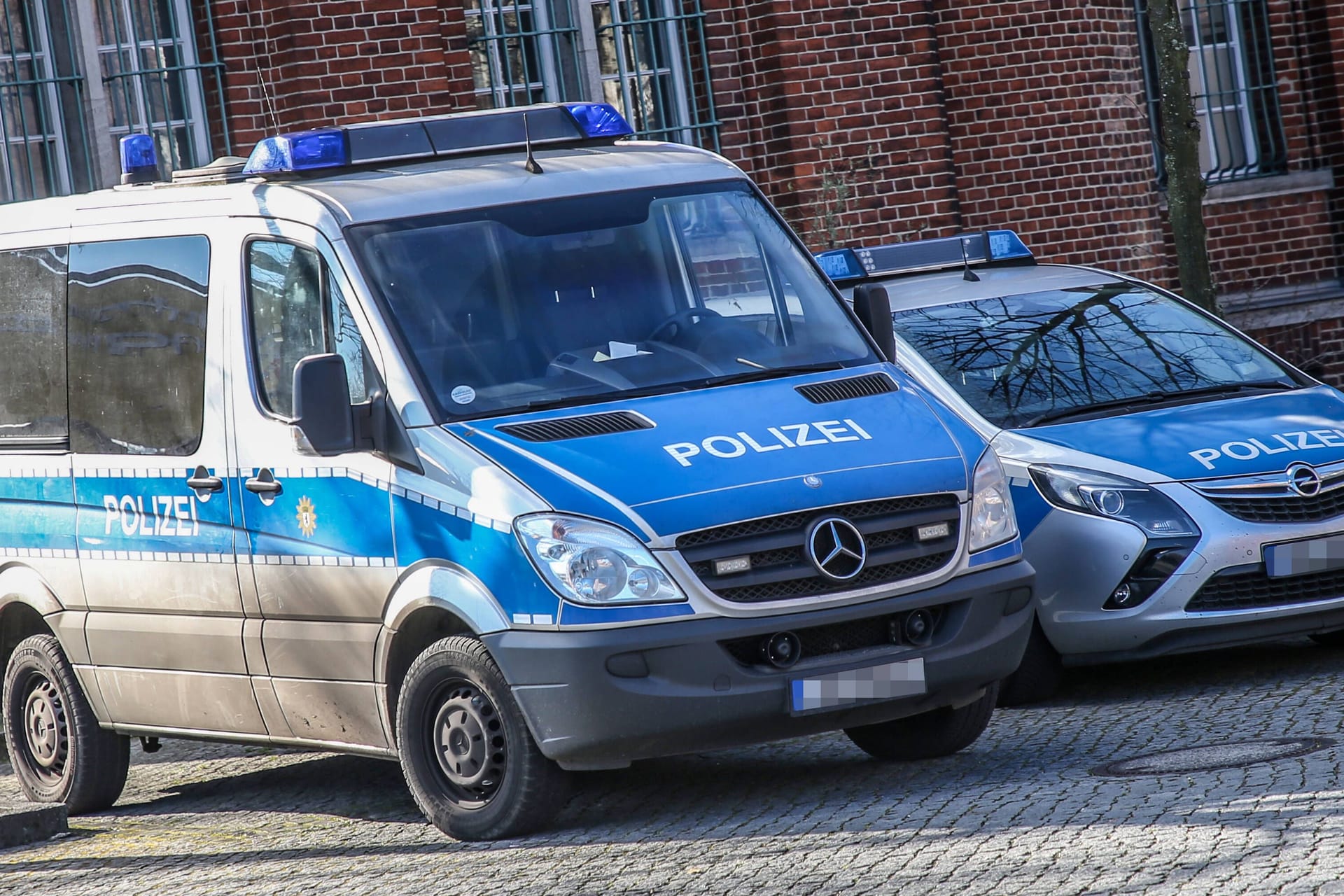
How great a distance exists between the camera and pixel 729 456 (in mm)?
5984

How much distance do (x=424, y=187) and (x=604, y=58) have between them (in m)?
7.59

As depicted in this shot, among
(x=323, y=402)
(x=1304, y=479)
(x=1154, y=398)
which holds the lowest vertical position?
(x=1304, y=479)

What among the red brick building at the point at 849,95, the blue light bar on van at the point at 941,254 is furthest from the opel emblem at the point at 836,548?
the red brick building at the point at 849,95

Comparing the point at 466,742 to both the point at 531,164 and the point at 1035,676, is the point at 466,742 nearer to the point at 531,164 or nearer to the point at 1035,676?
the point at 531,164

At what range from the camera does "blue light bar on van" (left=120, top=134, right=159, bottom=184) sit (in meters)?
7.91

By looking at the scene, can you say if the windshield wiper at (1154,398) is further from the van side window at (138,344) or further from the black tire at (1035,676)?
the van side window at (138,344)

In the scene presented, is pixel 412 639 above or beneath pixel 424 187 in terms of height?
beneath

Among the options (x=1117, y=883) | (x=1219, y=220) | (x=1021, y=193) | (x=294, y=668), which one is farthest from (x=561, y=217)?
(x=1219, y=220)

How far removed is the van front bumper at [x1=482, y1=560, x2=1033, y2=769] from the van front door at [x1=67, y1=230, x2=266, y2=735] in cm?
139

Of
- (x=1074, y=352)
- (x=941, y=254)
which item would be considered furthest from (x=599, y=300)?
(x=941, y=254)

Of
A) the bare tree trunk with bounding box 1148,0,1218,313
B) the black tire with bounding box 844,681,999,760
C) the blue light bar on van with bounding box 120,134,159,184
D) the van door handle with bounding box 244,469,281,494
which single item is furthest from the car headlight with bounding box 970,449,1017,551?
the bare tree trunk with bounding box 1148,0,1218,313

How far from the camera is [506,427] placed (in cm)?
609

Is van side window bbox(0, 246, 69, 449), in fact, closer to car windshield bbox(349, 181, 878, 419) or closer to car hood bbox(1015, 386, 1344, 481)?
car windshield bbox(349, 181, 878, 419)

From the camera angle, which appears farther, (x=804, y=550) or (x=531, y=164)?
(x=531, y=164)
